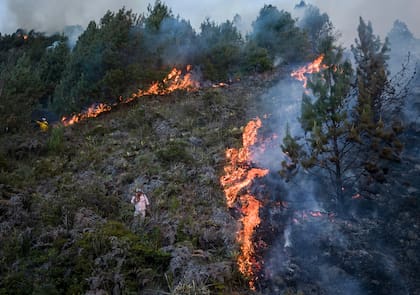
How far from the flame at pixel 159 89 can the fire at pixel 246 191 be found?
588 cm

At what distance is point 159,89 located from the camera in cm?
1827

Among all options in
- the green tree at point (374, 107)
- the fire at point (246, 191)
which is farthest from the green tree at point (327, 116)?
the fire at point (246, 191)

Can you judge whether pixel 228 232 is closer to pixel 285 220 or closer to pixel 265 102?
Result: pixel 285 220

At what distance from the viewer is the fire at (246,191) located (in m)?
8.20

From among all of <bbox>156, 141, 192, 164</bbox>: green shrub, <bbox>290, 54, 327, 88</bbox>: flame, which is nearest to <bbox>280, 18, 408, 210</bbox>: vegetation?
<bbox>156, 141, 192, 164</bbox>: green shrub

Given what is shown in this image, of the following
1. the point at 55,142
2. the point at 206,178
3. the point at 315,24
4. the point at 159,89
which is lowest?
the point at 206,178

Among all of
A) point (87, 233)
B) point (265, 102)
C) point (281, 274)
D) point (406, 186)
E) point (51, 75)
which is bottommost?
point (281, 274)

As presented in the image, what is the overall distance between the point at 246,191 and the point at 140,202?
9.17 feet

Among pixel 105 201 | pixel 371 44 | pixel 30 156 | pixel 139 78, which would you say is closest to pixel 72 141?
pixel 30 156

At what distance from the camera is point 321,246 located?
8703 millimetres

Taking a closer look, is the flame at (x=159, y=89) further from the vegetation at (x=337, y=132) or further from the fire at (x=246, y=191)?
the vegetation at (x=337, y=132)

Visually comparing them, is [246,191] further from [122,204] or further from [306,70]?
[306,70]

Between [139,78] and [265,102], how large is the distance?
557cm

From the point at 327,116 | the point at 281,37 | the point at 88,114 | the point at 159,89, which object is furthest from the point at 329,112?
the point at 281,37
